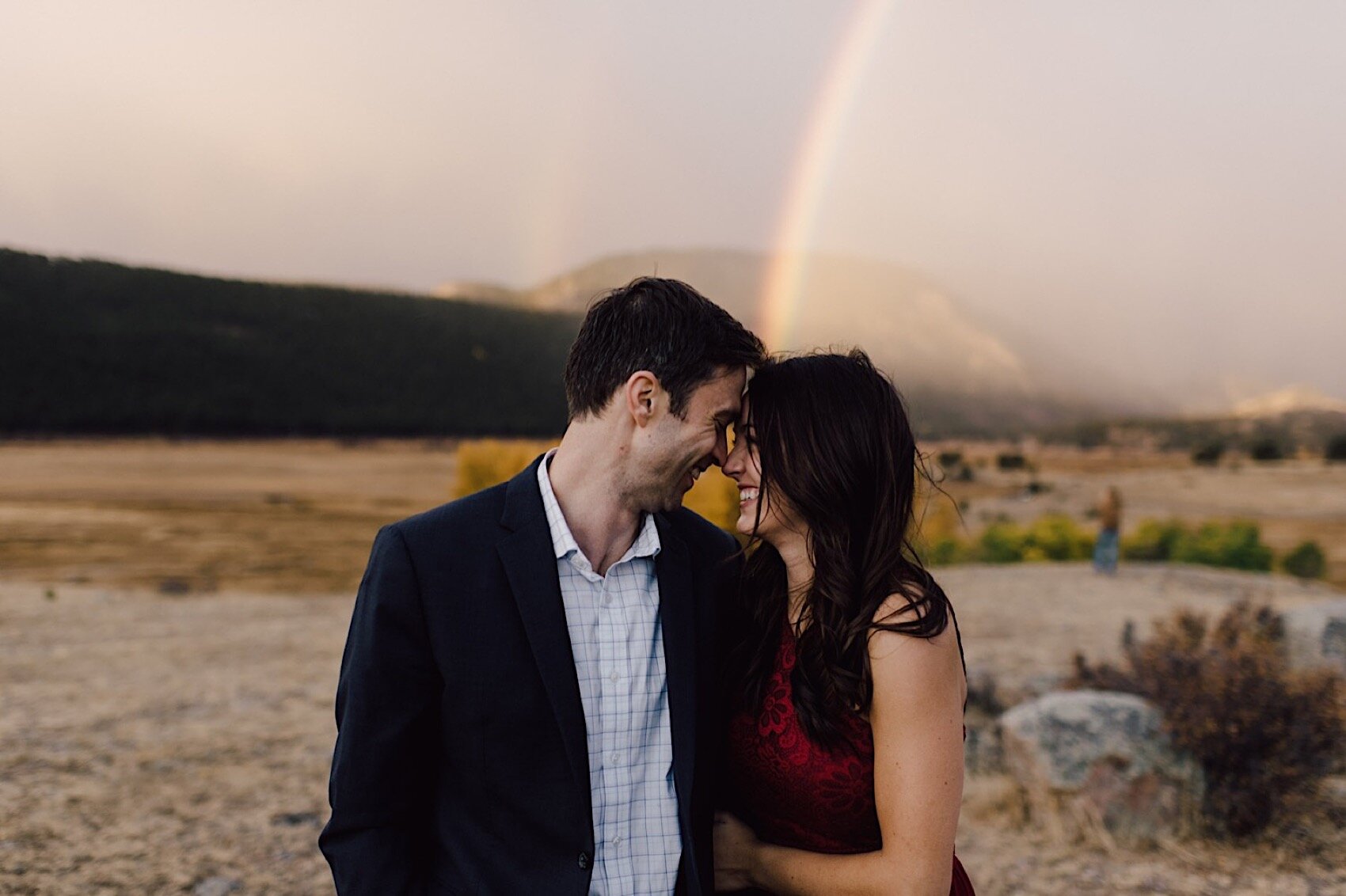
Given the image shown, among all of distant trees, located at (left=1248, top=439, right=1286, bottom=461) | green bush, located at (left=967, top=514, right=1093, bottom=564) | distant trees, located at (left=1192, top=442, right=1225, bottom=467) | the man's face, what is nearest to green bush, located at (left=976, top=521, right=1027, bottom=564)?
green bush, located at (left=967, top=514, right=1093, bottom=564)

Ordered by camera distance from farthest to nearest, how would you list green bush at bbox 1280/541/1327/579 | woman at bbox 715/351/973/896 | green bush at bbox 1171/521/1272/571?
green bush at bbox 1280/541/1327/579
green bush at bbox 1171/521/1272/571
woman at bbox 715/351/973/896

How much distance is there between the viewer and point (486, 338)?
41.9m

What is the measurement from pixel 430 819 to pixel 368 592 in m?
0.59

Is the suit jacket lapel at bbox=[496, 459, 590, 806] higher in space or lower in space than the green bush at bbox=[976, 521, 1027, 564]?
higher

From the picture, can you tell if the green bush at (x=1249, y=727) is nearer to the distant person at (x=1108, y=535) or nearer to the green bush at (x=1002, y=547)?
the distant person at (x=1108, y=535)

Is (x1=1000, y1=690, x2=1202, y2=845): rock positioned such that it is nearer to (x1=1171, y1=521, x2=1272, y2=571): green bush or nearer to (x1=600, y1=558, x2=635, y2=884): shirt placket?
(x1=600, y1=558, x2=635, y2=884): shirt placket

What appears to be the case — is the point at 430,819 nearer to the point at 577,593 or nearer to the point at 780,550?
the point at 577,593

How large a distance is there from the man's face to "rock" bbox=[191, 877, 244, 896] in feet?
13.5

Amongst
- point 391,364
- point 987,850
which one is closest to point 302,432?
point 391,364

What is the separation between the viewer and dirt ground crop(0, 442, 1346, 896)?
5.24 metres

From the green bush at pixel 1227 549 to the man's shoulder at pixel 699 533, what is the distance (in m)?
17.8

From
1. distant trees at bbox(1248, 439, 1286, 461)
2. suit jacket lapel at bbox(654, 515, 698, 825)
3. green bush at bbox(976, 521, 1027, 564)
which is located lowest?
green bush at bbox(976, 521, 1027, 564)

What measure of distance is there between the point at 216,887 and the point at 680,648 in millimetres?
4120

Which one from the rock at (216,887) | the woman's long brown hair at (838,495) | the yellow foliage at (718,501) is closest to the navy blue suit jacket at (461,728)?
the woman's long brown hair at (838,495)
